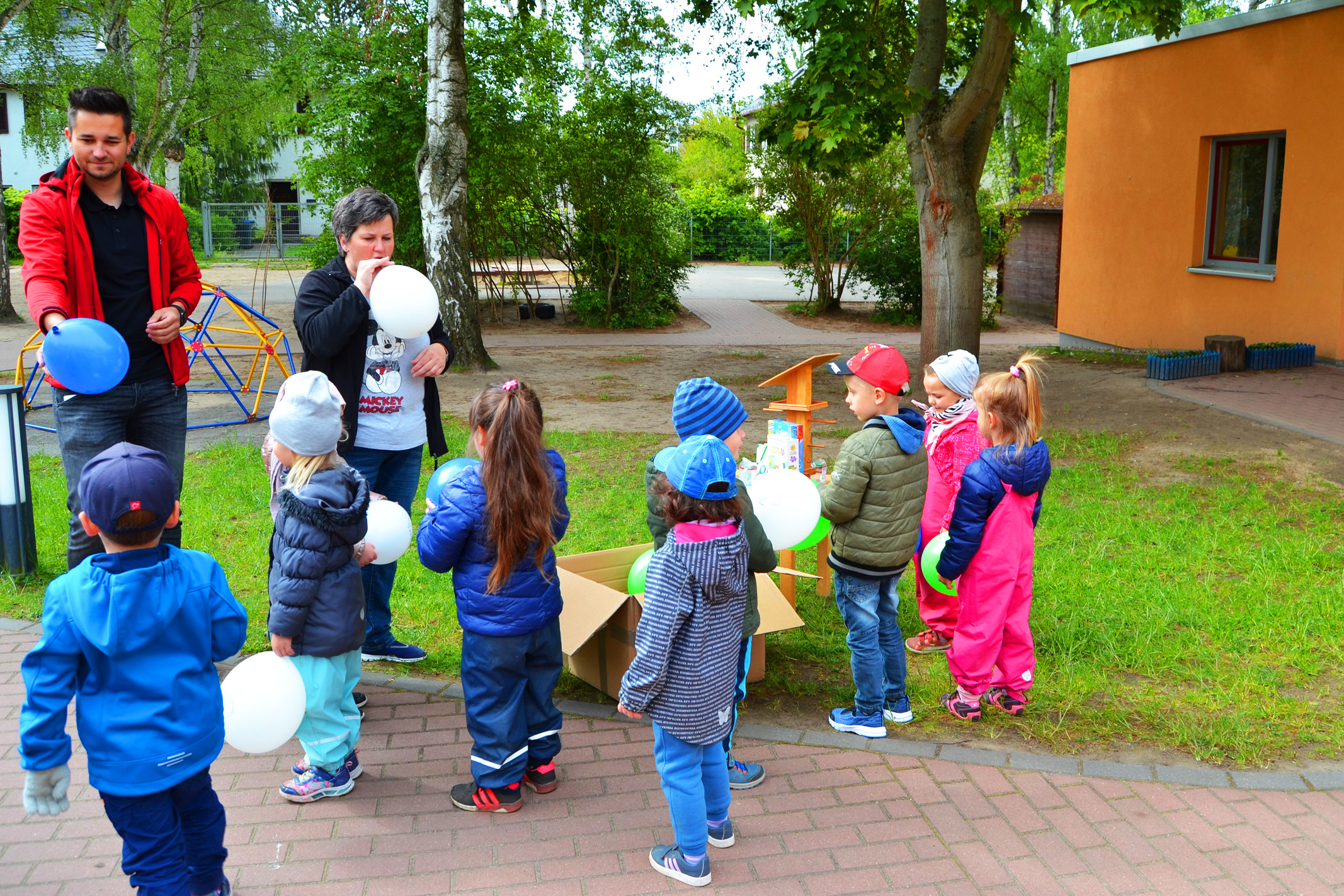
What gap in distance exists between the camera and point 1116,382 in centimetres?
1202

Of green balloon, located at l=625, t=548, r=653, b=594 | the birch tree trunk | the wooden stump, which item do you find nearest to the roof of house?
the birch tree trunk

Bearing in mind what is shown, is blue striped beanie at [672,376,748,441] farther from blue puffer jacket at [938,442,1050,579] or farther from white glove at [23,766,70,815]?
white glove at [23,766,70,815]

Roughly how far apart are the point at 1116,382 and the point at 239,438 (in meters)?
9.09

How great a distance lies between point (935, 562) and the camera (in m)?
4.46

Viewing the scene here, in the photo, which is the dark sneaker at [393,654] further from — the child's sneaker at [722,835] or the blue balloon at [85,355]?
the child's sneaker at [722,835]

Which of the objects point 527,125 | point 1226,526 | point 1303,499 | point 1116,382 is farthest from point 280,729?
point 527,125

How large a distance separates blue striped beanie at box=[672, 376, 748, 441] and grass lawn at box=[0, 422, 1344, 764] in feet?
4.70

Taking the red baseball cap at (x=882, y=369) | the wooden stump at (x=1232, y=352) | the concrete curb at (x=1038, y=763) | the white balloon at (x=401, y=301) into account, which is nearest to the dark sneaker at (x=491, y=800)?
the concrete curb at (x=1038, y=763)

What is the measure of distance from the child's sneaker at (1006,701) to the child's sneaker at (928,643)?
1.92ft

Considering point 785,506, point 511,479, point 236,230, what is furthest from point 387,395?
point 236,230

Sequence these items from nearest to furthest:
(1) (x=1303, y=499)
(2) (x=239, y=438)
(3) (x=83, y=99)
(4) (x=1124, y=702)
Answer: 1. (3) (x=83, y=99)
2. (4) (x=1124, y=702)
3. (1) (x=1303, y=499)
4. (2) (x=239, y=438)

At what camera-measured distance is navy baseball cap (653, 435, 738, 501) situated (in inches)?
117

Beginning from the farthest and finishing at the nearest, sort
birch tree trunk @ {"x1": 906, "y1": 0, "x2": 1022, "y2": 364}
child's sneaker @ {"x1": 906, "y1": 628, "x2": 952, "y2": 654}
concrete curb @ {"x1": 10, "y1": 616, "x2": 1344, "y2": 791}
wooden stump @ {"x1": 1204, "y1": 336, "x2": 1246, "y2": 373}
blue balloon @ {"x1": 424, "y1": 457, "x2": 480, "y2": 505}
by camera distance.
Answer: wooden stump @ {"x1": 1204, "y1": 336, "x2": 1246, "y2": 373}
birch tree trunk @ {"x1": 906, "y1": 0, "x2": 1022, "y2": 364}
child's sneaker @ {"x1": 906, "y1": 628, "x2": 952, "y2": 654}
concrete curb @ {"x1": 10, "y1": 616, "x2": 1344, "y2": 791}
blue balloon @ {"x1": 424, "y1": 457, "x2": 480, "y2": 505}

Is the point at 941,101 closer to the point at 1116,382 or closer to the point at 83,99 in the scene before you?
the point at 1116,382
